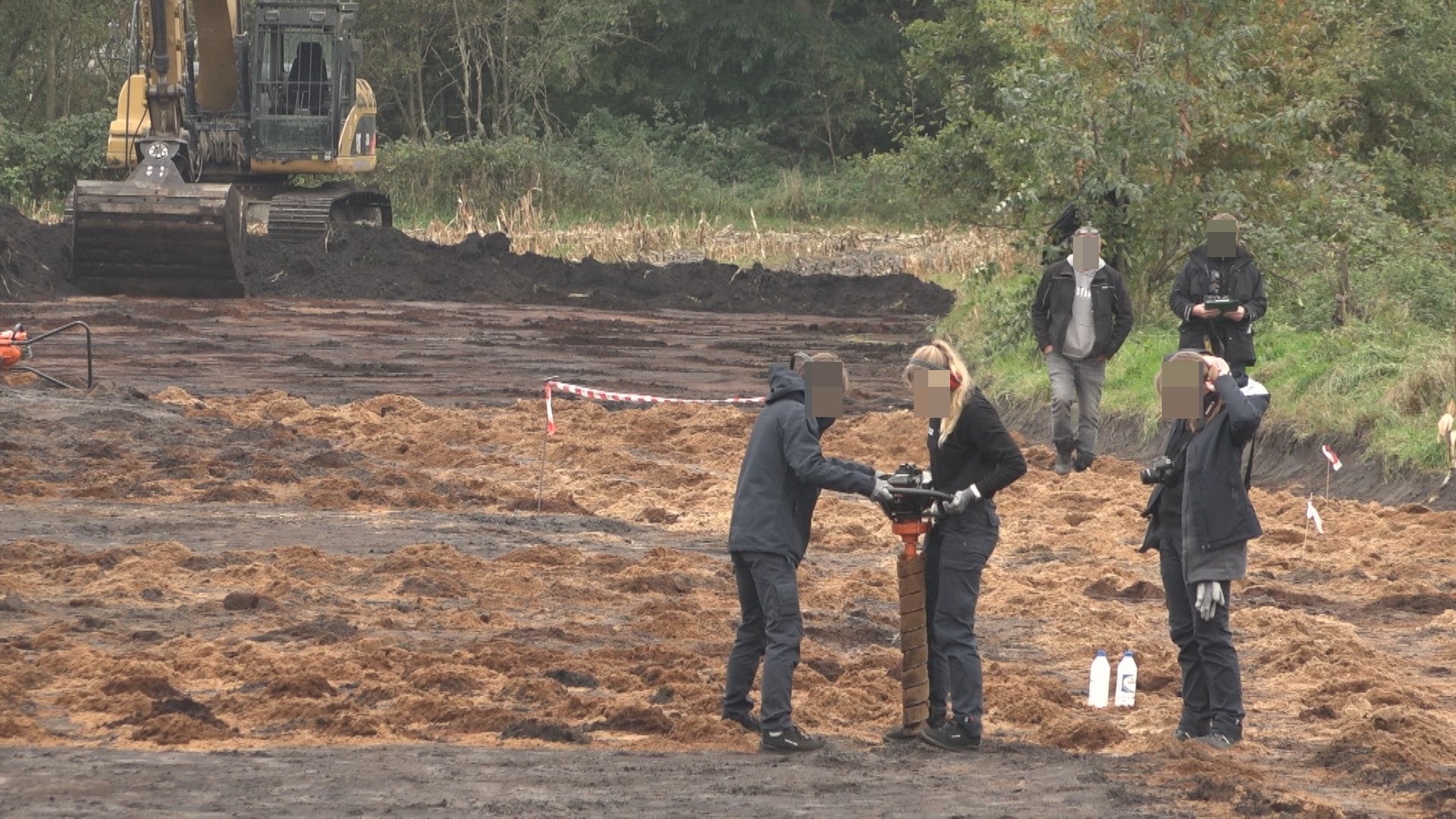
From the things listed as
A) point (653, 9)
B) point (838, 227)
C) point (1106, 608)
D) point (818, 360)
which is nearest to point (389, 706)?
point (818, 360)

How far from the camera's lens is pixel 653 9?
56.3 meters

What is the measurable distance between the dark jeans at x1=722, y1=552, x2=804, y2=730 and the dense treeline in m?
11.5

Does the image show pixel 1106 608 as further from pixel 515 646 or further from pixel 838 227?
pixel 838 227

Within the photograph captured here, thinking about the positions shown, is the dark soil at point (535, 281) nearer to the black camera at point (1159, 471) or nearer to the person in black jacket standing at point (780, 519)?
the person in black jacket standing at point (780, 519)

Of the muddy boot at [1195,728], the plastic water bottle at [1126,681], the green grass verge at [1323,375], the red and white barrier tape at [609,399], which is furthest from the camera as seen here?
the green grass verge at [1323,375]

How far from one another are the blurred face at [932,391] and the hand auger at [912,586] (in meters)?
0.25

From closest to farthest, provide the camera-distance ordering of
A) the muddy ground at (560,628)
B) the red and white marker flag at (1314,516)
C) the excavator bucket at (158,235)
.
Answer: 1. the muddy ground at (560,628)
2. the red and white marker flag at (1314,516)
3. the excavator bucket at (158,235)

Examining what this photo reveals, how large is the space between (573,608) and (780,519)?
3353mm

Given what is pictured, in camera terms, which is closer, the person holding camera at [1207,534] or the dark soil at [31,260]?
the person holding camera at [1207,534]

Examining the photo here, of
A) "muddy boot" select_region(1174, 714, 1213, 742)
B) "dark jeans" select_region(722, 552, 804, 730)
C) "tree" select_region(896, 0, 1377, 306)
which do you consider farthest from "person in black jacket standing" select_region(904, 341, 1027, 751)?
"tree" select_region(896, 0, 1377, 306)

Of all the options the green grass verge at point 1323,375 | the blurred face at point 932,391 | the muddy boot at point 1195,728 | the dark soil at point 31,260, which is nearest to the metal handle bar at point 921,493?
the blurred face at point 932,391

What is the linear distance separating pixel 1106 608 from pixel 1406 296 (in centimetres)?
963

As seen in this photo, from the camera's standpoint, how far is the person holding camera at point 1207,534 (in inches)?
306

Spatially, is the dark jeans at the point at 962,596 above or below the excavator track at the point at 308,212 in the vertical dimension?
below
